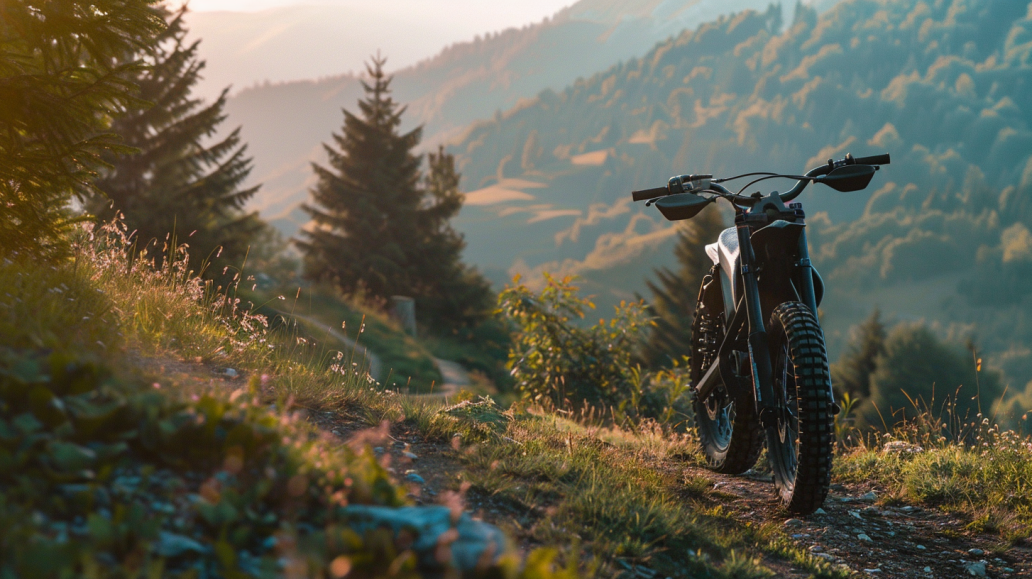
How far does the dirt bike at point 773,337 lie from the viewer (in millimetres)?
3383

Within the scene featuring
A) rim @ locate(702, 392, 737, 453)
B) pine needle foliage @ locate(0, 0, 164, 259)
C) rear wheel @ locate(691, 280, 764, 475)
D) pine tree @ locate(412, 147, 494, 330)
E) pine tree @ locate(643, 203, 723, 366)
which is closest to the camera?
pine needle foliage @ locate(0, 0, 164, 259)

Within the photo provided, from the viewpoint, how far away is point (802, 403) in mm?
3369

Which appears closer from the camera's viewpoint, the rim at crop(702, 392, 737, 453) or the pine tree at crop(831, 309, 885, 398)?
the rim at crop(702, 392, 737, 453)

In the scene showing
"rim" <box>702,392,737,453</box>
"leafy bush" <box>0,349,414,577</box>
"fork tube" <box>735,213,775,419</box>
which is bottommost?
"leafy bush" <box>0,349,414,577</box>

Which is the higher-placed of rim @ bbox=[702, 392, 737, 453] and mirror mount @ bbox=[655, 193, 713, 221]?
mirror mount @ bbox=[655, 193, 713, 221]

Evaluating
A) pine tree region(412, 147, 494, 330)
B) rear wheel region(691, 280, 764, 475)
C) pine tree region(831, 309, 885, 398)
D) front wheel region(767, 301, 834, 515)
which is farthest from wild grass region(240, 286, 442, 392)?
pine tree region(831, 309, 885, 398)

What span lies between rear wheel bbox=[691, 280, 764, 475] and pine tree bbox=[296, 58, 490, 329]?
70.9ft

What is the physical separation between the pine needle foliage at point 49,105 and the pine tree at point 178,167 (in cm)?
1215

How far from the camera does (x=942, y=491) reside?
446cm

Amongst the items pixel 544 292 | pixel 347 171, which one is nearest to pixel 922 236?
pixel 347 171

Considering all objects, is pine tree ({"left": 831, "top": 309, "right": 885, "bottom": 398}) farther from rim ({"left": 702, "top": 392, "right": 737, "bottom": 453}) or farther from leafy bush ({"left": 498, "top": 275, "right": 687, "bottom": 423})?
rim ({"left": 702, "top": 392, "right": 737, "bottom": 453})

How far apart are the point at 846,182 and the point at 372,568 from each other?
4.06 metres

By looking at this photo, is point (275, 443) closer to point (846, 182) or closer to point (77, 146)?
point (77, 146)

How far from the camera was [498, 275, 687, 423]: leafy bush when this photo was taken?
9398mm
